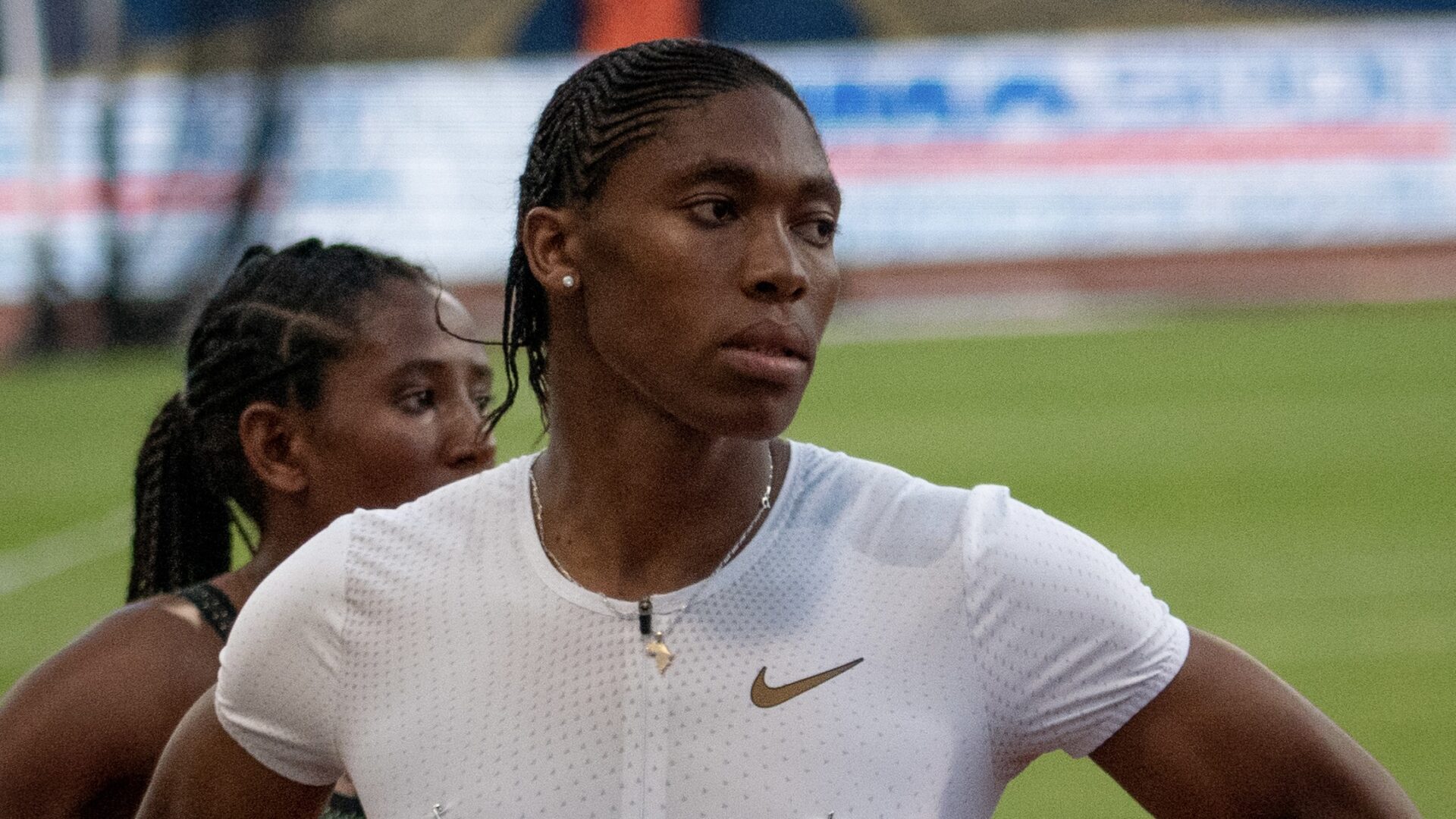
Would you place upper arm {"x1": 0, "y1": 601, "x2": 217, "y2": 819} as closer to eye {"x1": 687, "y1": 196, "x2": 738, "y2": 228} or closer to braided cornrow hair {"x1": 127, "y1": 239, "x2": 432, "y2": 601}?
braided cornrow hair {"x1": 127, "y1": 239, "x2": 432, "y2": 601}

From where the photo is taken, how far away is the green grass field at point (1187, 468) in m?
6.45

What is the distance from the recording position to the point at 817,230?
1.95m

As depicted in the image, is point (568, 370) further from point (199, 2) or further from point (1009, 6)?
point (1009, 6)

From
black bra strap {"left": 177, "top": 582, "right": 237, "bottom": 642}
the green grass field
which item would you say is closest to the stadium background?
the green grass field

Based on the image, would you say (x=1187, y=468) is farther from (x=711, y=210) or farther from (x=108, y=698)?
(x=711, y=210)

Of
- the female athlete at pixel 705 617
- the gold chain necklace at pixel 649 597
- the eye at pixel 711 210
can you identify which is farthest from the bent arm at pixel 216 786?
the eye at pixel 711 210

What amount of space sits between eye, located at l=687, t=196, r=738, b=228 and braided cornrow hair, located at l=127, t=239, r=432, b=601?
122 cm

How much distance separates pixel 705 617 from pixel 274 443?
4.22 ft

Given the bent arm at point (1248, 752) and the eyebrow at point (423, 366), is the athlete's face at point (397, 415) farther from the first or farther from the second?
the bent arm at point (1248, 752)

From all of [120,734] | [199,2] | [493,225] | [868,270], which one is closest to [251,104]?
[199,2]

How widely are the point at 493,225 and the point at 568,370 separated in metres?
15.7

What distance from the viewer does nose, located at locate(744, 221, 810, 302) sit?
186cm

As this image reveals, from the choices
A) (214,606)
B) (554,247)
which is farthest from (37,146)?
(554,247)

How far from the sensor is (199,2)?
17.6 m
